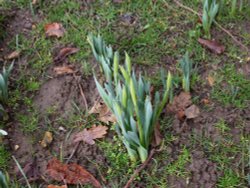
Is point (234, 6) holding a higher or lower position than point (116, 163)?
higher

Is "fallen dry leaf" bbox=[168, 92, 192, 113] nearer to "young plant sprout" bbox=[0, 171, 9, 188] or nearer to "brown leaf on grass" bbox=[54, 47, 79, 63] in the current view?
"brown leaf on grass" bbox=[54, 47, 79, 63]

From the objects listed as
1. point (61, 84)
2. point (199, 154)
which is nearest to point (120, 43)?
point (61, 84)

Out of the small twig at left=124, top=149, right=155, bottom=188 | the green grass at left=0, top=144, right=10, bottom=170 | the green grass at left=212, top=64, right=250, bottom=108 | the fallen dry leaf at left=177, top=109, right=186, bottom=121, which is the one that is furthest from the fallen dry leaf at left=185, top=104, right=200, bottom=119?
the green grass at left=0, top=144, right=10, bottom=170

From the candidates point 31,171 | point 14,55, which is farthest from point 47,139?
point 14,55

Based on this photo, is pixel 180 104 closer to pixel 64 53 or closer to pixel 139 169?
pixel 139 169

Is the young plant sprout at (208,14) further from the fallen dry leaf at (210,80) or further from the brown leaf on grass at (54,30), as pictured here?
the brown leaf on grass at (54,30)

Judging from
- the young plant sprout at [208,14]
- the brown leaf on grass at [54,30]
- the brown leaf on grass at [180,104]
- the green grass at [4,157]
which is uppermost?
the brown leaf on grass at [54,30]

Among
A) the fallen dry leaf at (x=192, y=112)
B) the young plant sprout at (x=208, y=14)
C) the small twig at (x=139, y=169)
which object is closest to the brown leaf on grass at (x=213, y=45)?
the young plant sprout at (x=208, y=14)
